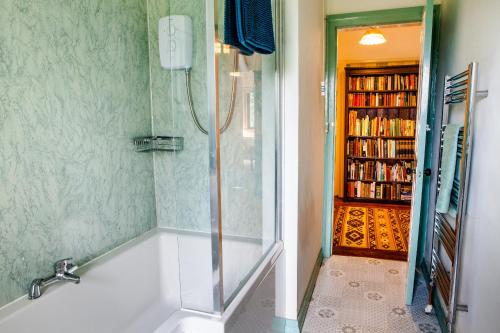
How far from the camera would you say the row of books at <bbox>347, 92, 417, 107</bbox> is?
498 centimetres

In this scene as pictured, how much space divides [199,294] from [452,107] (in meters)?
1.91

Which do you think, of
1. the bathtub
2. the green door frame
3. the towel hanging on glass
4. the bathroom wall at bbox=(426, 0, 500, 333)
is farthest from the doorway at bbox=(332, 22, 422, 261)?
the towel hanging on glass

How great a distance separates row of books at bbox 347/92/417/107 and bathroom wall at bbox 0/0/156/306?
12.4 ft

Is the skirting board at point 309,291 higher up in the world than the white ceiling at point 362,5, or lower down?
lower down

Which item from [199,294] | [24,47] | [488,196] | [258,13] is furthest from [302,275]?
[24,47]

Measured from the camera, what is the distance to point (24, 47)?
1407mm

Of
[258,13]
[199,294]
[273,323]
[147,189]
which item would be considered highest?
[258,13]

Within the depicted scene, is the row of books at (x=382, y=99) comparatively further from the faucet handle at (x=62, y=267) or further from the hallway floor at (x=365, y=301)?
the faucet handle at (x=62, y=267)

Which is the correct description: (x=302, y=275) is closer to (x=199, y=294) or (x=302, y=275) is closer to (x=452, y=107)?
(x=199, y=294)

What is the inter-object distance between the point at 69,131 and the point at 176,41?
74 centimetres

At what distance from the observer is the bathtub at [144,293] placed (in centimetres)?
132

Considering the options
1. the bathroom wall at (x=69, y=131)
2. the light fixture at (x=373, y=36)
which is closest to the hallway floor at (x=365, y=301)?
the bathroom wall at (x=69, y=131)

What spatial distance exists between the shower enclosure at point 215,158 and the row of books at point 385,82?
11.8 feet

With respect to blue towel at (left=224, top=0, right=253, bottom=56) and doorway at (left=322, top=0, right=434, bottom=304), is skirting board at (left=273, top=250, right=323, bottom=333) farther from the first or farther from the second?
blue towel at (left=224, top=0, right=253, bottom=56)
